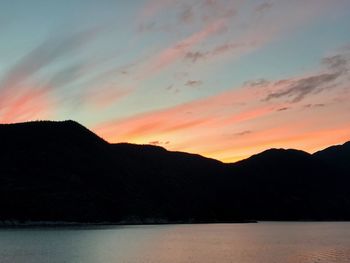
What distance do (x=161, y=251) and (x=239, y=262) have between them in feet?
89.8

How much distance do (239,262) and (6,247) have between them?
55268mm

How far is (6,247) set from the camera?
375 ft

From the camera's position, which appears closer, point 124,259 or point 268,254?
point 124,259

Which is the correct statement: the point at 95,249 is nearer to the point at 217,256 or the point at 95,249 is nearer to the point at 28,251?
the point at 28,251

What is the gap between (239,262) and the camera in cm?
9319

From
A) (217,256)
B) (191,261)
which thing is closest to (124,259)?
(191,261)

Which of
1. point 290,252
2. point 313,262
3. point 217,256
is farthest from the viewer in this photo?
point 290,252

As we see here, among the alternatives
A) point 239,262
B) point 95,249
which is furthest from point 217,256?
point 95,249

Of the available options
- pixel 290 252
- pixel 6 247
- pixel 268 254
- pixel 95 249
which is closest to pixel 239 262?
pixel 268 254

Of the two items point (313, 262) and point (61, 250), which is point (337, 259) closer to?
point (313, 262)

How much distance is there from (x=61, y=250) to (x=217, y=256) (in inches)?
1355

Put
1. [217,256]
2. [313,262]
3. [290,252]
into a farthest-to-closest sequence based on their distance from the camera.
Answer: [290,252]
[217,256]
[313,262]

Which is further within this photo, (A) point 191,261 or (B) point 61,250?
(B) point 61,250

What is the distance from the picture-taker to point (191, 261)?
93.9 metres
